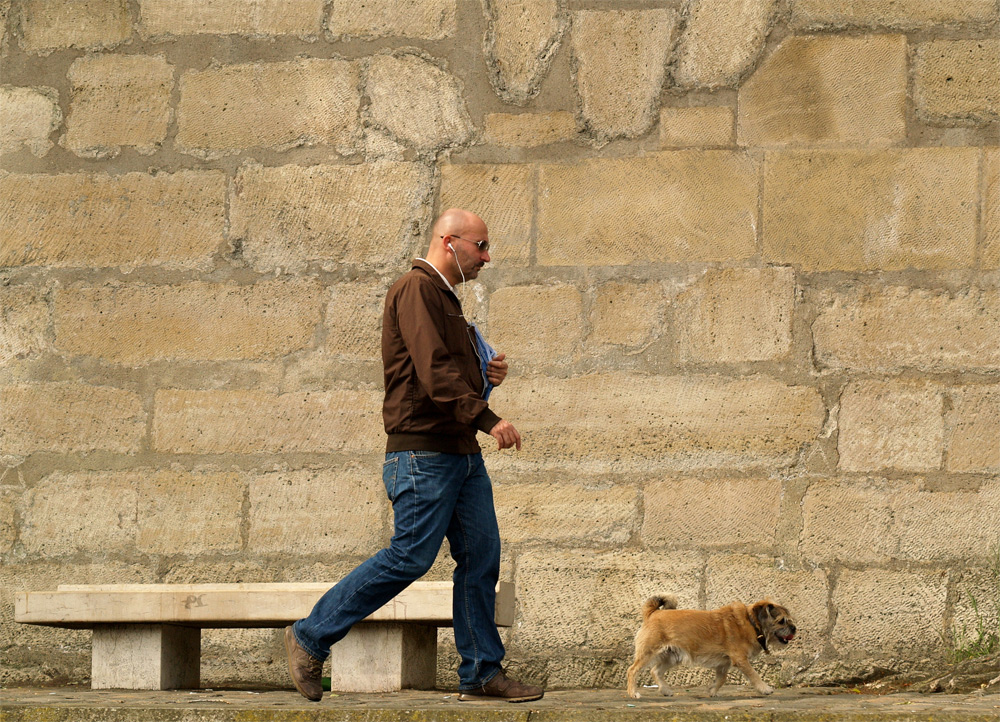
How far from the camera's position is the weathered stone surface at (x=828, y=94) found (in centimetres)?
538

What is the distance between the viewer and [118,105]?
5.75 m

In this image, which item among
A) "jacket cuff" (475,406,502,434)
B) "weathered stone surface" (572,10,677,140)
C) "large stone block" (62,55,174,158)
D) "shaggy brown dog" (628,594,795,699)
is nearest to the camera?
"jacket cuff" (475,406,502,434)

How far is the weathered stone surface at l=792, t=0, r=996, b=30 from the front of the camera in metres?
5.34

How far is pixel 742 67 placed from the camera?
214 inches

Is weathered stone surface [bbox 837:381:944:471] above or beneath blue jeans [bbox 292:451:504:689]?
above

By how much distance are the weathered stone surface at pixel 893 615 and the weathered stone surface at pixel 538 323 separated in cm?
162

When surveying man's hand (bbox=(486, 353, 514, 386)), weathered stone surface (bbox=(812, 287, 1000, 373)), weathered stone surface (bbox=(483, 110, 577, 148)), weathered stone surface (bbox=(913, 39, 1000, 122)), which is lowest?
man's hand (bbox=(486, 353, 514, 386))

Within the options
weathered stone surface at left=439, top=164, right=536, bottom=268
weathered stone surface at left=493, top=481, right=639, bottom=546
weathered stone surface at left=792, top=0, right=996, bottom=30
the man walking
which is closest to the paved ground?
the man walking

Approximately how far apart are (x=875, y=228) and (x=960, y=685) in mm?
1958

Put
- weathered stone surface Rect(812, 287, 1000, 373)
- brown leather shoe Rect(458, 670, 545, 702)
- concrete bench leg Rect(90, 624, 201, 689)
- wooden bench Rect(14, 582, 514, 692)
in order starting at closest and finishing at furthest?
Result: brown leather shoe Rect(458, 670, 545, 702), wooden bench Rect(14, 582, 514, 692), concrete bench leg Rect(90, 624, 201, 689), weathered stone surface Rect(812, 287, 1000, 373)

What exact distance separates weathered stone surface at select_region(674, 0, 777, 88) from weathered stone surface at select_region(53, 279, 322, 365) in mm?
1980

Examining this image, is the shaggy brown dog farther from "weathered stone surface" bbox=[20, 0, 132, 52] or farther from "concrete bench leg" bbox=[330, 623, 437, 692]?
"weathered stone surface" bbox=[20, 0, 132, 52]

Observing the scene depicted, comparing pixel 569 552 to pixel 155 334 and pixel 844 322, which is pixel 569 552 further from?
pixel 155 334

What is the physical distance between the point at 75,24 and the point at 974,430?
14.9 feet
